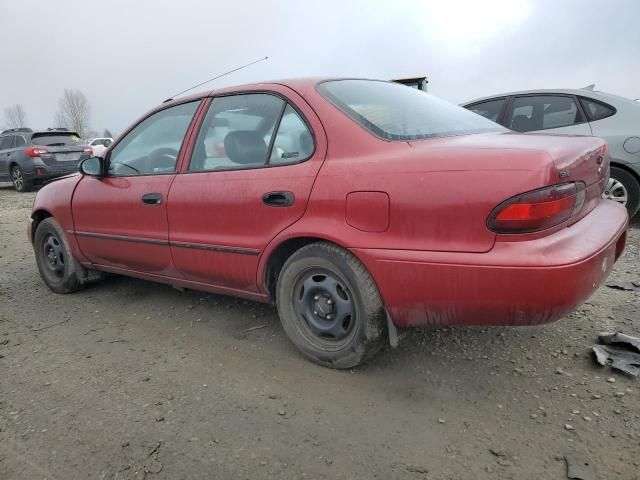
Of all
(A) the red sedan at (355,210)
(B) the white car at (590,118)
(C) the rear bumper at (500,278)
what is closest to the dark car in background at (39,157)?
(A) the red sedan at (355,210)

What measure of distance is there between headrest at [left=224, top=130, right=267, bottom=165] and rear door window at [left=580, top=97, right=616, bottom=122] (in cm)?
432

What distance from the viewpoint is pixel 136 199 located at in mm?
3365

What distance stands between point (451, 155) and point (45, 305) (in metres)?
3.42

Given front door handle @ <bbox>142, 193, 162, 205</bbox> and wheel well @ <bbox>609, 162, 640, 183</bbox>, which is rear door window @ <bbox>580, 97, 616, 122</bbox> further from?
front door handle @ <bbox>142, 193, 162, 205</bbox>

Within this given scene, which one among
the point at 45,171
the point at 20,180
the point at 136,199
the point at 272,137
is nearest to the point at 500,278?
the point at 272,137

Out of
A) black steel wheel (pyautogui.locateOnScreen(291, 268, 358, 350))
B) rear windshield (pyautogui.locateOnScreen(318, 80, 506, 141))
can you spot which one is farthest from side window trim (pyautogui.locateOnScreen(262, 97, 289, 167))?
black steel wheel (pyautogui.locateOnScreen(291, 268, 358, 350))

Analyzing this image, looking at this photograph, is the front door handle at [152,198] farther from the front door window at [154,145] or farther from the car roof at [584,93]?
the car roof at [584,93]

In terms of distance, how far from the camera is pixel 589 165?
89.4 inches

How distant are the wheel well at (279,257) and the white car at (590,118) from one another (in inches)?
137

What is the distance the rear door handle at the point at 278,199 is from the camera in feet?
8.45

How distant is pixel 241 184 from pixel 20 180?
11202 mm

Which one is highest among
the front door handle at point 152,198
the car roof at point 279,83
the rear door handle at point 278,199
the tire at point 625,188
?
the car roof at point 279,83

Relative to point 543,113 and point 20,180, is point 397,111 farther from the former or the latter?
point 20,180

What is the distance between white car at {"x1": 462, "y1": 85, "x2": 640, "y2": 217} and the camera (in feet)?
16.8
